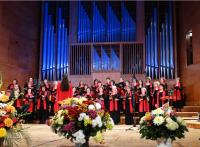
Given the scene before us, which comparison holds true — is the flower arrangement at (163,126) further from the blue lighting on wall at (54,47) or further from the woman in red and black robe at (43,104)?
the blue lighting on wall at (54,47)

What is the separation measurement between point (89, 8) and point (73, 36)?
4.31ft

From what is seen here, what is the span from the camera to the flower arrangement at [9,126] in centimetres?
271

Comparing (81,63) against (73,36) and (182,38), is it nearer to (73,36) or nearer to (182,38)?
(73,36)

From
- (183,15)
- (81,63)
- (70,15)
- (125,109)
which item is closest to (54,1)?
(70,15)

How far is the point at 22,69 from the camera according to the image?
11.7 meters

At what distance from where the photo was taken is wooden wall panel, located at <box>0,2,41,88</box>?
10.5 meters

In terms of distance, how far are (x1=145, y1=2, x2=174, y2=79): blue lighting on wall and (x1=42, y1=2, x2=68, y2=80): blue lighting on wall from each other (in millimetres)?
3140

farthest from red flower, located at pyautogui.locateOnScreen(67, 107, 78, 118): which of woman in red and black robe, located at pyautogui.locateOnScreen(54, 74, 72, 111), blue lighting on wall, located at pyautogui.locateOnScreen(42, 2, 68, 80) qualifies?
blue lighting on wall, located at pyautogui.locateOnScreen(42, 2, 68, 80)

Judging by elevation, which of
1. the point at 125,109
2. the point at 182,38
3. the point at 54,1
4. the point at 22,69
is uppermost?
the point at 54,1

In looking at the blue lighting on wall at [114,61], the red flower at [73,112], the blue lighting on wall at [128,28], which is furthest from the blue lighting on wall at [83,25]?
the red flower at [73,112]

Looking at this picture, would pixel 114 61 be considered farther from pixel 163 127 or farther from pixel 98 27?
pixel 163 127

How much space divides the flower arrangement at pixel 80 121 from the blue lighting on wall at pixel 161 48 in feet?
28.3

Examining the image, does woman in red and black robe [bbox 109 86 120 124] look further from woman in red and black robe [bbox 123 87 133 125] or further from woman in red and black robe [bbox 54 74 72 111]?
woman in red and black robe [bbox 54 74 72 111]

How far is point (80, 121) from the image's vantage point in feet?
10.9
